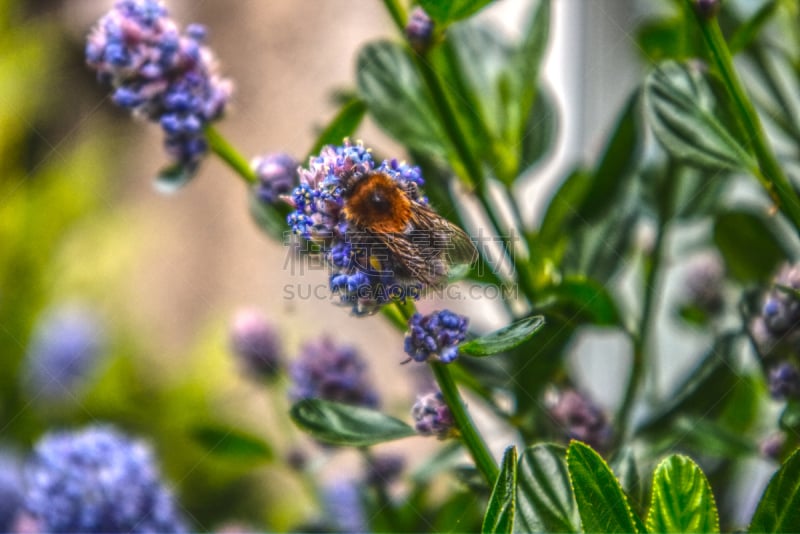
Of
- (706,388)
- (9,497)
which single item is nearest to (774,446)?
(706,388)

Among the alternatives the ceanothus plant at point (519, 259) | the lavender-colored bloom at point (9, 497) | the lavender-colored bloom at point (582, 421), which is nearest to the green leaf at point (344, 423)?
the ceanothus plant at point (519, 259)

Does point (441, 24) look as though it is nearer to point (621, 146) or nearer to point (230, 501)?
point (621, 146)

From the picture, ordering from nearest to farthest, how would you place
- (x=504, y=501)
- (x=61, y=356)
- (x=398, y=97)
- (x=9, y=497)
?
(x=504, y=501), (x=398, y=97), (x=9, y=497), (x=61, y=356)

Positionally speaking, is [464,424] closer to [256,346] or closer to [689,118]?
[689,118]

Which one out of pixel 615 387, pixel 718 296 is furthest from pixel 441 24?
pixel 615 387

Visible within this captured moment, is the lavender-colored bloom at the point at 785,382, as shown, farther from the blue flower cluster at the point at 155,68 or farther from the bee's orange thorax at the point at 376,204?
the blue flower cluster at the point at 155,68

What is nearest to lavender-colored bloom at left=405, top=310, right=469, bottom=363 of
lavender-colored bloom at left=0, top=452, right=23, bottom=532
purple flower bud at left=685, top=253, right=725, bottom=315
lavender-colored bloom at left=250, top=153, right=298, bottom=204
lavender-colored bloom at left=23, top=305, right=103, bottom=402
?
lavender-colored bloom at left=250, top=153, right=298, bottom=204
